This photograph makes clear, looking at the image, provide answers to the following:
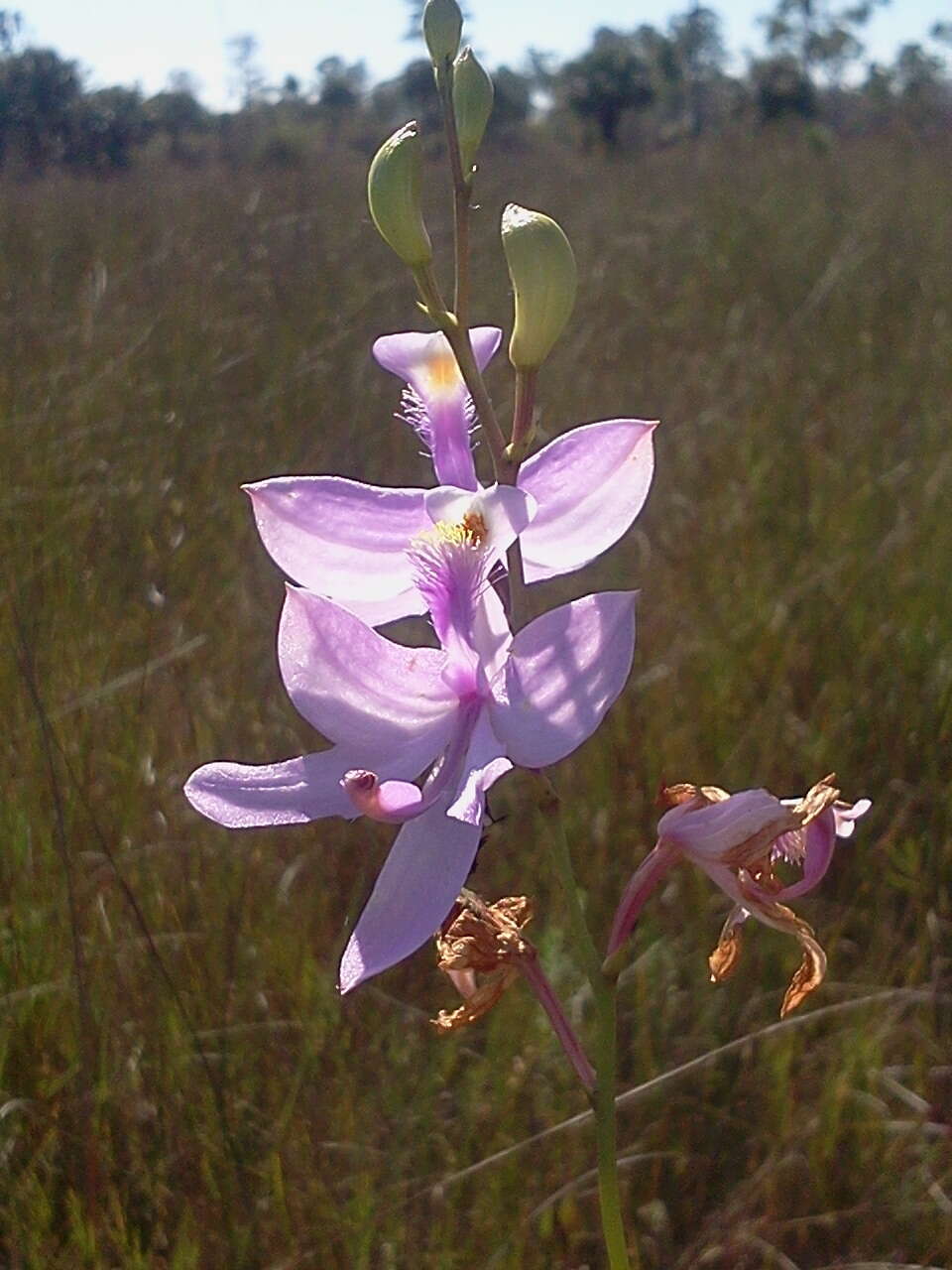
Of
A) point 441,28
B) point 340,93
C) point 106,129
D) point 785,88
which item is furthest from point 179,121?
point 785,88

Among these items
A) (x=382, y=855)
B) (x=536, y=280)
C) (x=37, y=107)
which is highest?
(x=37, y=107)

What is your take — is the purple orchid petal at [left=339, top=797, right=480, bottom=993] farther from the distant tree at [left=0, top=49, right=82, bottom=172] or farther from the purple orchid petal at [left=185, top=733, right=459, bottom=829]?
the distant tree at [left=0, top=49, right=82, bottom=172]

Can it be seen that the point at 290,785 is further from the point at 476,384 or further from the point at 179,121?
the point at 179,121

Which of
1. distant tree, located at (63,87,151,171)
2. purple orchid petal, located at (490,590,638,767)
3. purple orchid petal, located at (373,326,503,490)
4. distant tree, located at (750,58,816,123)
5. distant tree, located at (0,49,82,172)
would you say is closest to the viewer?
purple orchid petal, located at (490,590,638,767)

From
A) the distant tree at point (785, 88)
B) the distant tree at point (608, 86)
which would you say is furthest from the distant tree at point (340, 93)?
the distant tree at point (785, 88)

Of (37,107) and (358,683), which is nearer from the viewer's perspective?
(358,683)

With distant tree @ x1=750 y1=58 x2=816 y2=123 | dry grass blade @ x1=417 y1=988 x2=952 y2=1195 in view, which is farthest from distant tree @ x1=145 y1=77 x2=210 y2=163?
distant tree @ x1=750 y1=58 x2=816 y2=123

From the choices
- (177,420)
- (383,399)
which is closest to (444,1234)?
(177,420)
